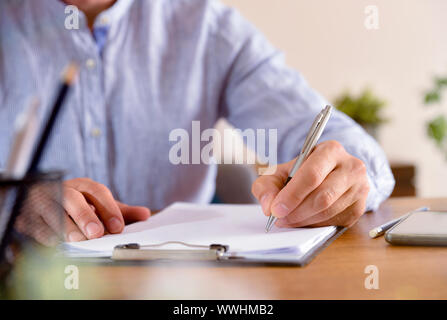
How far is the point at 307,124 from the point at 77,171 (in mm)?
350

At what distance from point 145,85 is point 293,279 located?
58 cm

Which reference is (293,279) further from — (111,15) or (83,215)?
(111,15)

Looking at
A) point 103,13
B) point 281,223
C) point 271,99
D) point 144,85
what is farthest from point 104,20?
point 281,223

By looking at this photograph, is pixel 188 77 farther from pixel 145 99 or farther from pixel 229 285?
pixel 229 285

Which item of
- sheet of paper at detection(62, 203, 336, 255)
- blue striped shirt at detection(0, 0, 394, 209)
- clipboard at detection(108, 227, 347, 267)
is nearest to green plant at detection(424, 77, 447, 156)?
blue striped shirt at detection(0, 0, 394, 209)

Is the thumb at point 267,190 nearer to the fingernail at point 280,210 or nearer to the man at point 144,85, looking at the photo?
the fingernail at point 280,210

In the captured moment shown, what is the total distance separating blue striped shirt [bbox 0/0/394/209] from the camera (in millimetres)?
774

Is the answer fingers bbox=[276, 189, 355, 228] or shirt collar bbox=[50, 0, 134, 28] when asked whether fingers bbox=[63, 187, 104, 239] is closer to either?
fingers bbox=[276, 189, 355, 228]

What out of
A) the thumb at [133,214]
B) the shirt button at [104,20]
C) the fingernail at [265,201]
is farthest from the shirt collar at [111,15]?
the fingernail at [265,201]

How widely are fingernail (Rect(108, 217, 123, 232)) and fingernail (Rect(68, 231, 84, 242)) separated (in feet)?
0.10
